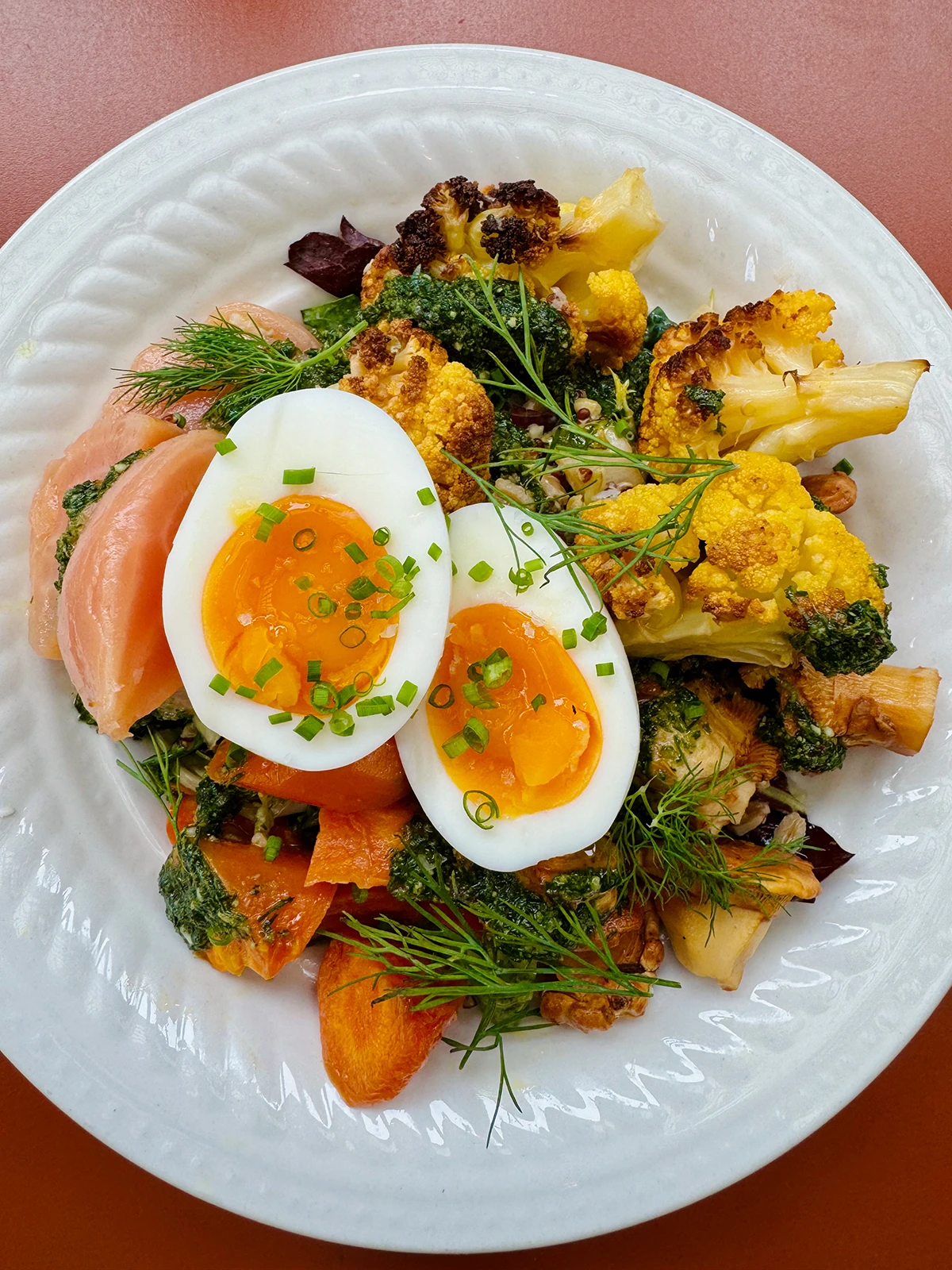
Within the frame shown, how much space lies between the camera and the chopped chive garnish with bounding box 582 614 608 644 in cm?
193

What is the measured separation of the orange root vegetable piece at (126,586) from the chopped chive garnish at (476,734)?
2.68 feet

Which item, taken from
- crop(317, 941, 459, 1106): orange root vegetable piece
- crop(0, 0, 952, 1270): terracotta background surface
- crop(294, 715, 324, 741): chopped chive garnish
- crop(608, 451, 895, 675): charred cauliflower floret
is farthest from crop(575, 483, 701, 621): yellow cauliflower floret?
crop(0, 0, 952, 1270): terracotta background surface

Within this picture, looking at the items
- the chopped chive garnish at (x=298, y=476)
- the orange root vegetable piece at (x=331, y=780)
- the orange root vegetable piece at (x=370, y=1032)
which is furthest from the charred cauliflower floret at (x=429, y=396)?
the orange root vegetable piece at (x=370, y=1032)

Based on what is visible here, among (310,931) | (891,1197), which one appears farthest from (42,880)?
(891,1197)

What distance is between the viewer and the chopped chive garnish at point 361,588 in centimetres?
180

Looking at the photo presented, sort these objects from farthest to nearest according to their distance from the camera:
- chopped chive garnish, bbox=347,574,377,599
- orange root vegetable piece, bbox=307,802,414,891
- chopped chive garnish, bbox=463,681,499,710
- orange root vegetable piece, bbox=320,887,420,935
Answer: orange root vegetable piece, bbox=320,887,420,935 < orange root vegetable piece, bbox=307,802,414,891 < chopped chive garnish, bbox=463,681,499,710 < chopped chive garnish, bbox=347,574,377,599

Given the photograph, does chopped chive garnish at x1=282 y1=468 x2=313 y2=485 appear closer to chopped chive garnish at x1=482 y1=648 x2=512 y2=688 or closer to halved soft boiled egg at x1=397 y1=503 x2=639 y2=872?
halved soft boiled egg at x1=397 y1=503 x2=639 y2=872

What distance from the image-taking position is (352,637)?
186 centimetres

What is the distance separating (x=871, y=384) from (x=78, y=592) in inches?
80.2

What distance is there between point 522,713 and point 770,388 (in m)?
1.04

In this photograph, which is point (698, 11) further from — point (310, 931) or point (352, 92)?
point (310, 931)

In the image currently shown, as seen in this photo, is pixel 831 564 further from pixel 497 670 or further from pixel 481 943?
pixel 481 943

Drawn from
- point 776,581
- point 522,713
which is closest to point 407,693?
point 522,713

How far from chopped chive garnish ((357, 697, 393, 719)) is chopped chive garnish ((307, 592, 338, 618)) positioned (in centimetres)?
21
